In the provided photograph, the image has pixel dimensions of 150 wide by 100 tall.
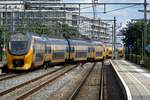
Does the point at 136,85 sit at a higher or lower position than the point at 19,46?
lower

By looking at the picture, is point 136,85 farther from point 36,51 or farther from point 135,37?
point 135,37

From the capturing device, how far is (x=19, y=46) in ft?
125

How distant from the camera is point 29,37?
38.4m

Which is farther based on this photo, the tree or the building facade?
the tree

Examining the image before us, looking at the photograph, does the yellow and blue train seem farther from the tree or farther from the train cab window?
the tree

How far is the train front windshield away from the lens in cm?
3797

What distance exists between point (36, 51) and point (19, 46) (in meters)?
1.93

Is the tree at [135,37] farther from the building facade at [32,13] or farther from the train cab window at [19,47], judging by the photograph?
the train cab window at [19,47]

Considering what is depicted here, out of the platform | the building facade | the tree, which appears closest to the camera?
the platform

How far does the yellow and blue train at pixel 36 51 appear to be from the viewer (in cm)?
3784

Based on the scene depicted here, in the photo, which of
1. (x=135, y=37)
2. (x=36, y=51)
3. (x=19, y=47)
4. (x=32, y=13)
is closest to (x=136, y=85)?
(x=19, y=47)

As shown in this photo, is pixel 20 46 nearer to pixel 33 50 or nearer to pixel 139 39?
pixel 33 50

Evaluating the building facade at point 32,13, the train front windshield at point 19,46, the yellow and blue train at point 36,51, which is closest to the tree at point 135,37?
the building facade at point 32,13

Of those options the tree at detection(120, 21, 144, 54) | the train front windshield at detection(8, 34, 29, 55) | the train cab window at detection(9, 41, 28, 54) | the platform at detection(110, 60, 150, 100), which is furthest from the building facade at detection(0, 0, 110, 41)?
the platform at detection(110, 60, 150, 100)
